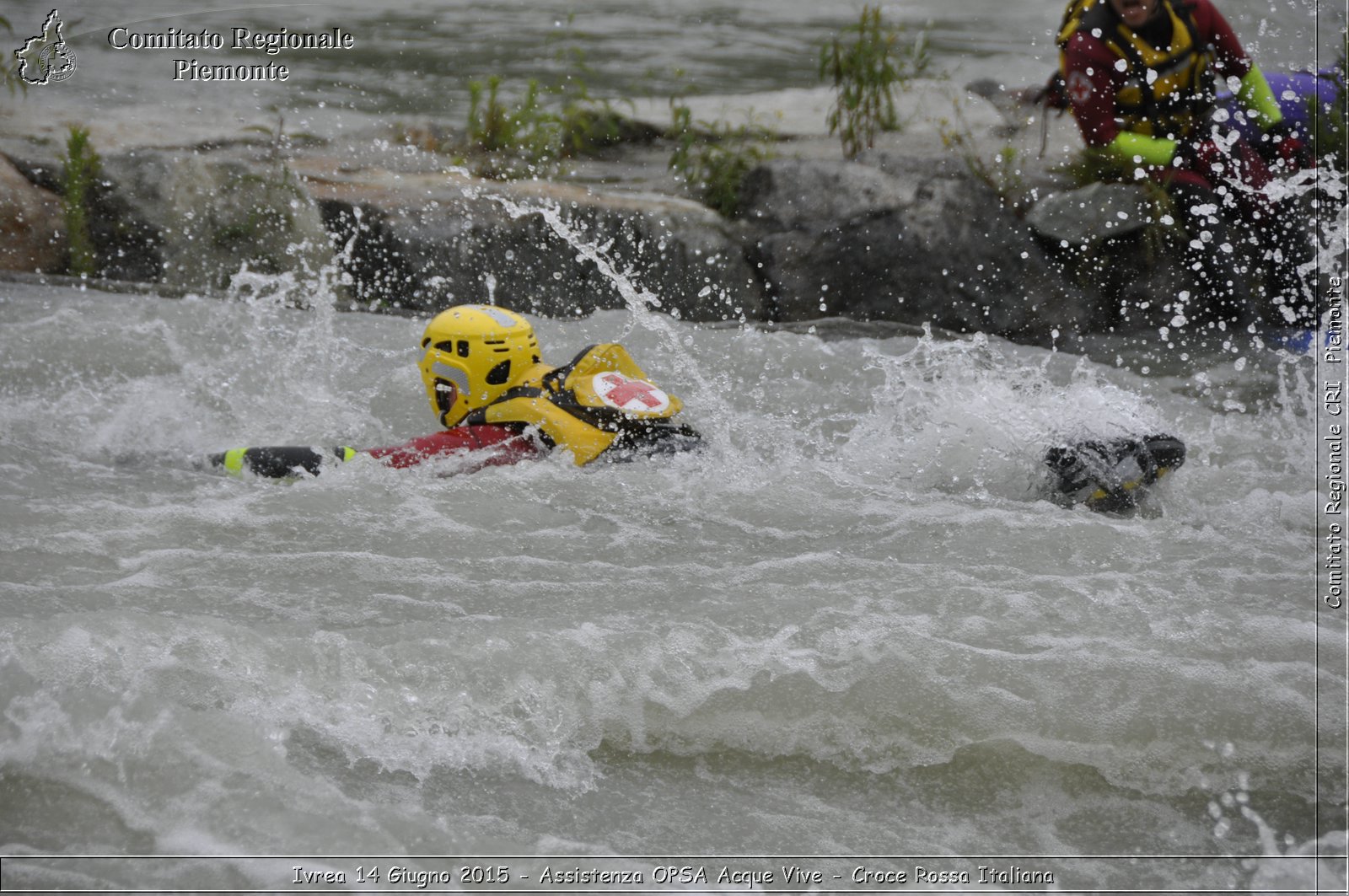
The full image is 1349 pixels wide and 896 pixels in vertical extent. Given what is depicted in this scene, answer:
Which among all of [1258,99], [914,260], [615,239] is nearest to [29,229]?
[615,239]

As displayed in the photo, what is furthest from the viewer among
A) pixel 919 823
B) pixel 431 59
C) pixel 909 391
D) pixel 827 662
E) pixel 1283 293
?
pixel 431 59

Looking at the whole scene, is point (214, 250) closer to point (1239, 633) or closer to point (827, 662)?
point (827, 662)

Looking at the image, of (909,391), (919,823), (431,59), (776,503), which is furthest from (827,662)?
(431,59)

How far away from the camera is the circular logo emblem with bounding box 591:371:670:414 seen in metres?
4.33

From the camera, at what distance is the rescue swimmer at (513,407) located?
4.34 m

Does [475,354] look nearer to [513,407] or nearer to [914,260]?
[513,407]

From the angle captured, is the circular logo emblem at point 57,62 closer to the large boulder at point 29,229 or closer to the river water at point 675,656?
the large boulder at point 29,229

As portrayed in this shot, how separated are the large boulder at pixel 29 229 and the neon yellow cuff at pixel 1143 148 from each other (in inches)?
269

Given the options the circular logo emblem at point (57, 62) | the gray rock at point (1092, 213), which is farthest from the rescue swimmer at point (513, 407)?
the circular logo emblem at point (57, 62)

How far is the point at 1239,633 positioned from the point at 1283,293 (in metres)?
5.00

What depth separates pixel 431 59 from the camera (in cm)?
1031

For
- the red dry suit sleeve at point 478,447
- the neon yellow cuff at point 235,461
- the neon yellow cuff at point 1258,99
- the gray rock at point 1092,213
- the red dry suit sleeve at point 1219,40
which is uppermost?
the red dry suit sleeve at point 1219,40

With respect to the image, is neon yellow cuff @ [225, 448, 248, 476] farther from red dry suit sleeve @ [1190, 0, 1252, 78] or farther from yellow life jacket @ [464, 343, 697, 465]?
red dry suit sleeve @ [1190, 0, 1252, 78]

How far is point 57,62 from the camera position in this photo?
9508 millimetres
